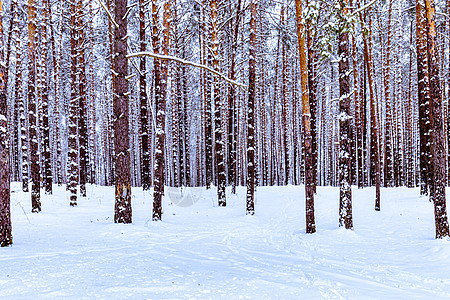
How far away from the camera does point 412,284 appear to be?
466cm

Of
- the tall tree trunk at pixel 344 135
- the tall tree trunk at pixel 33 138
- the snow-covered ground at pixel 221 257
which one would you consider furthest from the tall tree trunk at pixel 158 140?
the tall tree trunk at pixel 344 135

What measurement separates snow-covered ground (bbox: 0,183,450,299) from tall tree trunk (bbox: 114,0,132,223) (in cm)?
68

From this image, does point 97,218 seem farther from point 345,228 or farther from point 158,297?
point 345,228

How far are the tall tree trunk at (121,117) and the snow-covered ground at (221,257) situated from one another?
2.24 ft

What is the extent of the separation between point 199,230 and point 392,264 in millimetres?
5166

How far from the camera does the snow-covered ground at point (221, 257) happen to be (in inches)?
164

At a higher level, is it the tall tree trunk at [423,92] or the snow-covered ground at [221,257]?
the tall tree trunk at [423,92]

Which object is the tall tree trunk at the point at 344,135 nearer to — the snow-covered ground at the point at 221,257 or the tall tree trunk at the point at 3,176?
the snow-covered ground at the point at 221,257

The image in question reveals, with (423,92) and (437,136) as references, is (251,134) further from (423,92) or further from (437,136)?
(423,92)

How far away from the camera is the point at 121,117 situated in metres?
8.54

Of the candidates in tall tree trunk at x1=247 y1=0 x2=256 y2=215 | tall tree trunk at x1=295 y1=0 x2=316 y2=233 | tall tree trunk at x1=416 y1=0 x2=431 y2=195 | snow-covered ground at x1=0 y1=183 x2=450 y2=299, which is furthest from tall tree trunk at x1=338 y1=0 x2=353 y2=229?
tall tree trunk at x1=247 y1=0 x2=256 y2=215

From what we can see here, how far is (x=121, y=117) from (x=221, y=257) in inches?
193

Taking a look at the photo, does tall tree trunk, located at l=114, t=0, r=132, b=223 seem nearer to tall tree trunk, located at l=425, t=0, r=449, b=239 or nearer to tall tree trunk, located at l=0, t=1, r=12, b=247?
tall tree trunk, located at l=0, t=1, r=12, b=247

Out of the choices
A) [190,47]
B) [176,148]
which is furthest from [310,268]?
[190,47]
